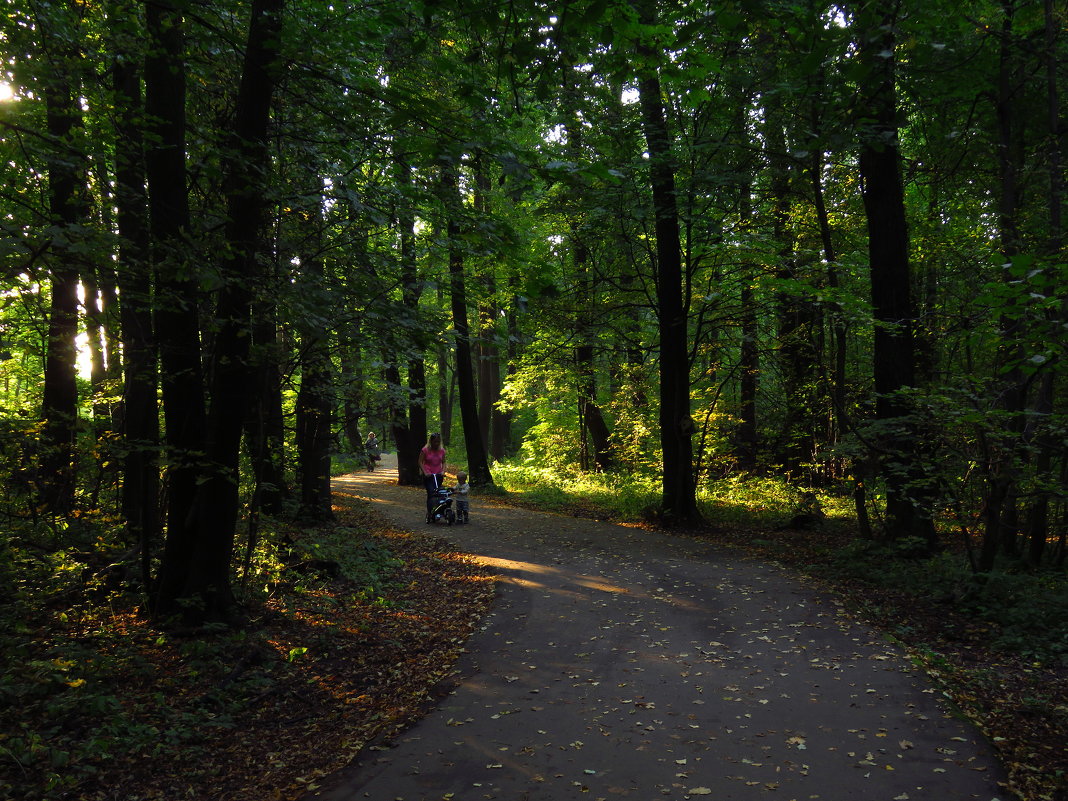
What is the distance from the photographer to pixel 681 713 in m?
5.06

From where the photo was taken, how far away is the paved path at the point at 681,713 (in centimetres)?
405

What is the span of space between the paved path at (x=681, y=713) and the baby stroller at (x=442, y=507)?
524cm

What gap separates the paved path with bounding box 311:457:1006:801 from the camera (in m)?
4.05

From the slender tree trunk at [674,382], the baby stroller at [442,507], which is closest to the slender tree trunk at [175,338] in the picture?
the baby stroller at [442,507]

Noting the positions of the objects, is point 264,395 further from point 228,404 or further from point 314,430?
point 314,430

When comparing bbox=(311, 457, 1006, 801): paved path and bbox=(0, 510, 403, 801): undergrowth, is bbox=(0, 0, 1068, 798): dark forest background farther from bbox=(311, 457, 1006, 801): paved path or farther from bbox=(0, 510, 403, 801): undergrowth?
bbox=(311, 457, 1006, 801): paved path

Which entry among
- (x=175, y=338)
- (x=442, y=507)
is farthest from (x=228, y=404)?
(x=442, y=507)

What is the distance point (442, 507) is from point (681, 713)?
915cm

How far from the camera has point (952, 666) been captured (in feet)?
18.8

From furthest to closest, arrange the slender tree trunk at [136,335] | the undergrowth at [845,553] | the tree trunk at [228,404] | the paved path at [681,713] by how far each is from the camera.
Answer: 1. the undergrowth at [845,553]
2. the tree trunk at [228,404]
3. the slender tree trunk at [136,335]
4. the paved path at [681,713]

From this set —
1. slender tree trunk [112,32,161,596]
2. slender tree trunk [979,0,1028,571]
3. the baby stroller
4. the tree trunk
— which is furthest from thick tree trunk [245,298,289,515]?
slender tree trunk [979,0,1028,571]

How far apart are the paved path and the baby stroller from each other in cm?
524

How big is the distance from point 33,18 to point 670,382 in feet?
35.7

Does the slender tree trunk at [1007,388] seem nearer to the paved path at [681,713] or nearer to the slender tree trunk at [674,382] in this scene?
the paved path at [681,713]
